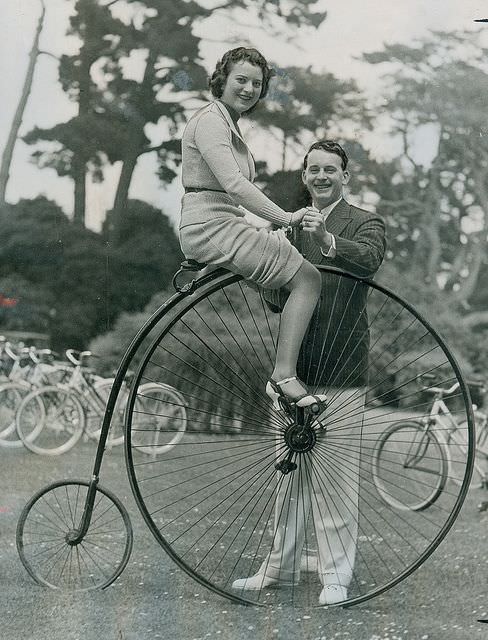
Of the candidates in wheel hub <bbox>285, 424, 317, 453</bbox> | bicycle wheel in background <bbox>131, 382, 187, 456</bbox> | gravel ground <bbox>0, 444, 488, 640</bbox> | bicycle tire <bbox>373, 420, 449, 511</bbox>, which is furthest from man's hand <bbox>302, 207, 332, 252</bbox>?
gravel ground <bbox>0, 444, 488, 640</bbox>

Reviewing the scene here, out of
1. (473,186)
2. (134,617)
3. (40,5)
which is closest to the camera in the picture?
(134,617)

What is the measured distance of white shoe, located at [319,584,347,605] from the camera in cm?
426

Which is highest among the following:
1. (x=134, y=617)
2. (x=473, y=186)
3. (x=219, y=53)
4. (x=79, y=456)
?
(x=219, y=53)

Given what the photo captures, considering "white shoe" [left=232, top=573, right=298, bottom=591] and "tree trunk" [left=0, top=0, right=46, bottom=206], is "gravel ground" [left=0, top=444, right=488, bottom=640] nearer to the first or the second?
"white shoe" [left=232, top=573, right=298, bottom=591]

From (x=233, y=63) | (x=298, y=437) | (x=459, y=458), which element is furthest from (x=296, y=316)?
(x=459, y=458)

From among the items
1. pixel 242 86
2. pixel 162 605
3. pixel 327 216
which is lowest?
pixel 162 605

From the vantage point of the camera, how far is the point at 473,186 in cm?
488

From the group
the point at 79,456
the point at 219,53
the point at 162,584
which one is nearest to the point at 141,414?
the point at 79,456

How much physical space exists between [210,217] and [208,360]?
76cm

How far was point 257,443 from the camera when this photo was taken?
4406 mm

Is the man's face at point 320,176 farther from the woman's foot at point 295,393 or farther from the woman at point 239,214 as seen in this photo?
the woman's foot at point 295,393

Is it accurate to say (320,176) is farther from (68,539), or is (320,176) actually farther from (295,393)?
(68,539)

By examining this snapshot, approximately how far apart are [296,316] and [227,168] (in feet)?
2.31

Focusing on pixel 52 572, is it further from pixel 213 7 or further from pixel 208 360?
pixel 213 7
